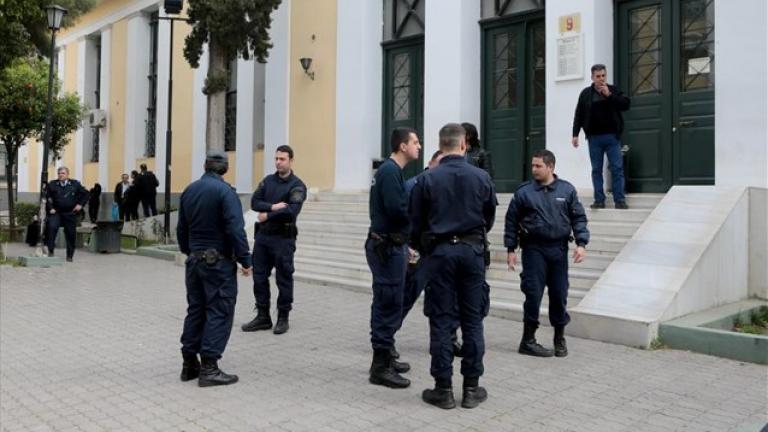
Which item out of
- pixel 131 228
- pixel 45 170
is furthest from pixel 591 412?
pixel 131 228

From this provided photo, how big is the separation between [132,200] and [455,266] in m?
17.1

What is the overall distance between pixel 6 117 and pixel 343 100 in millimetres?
9445

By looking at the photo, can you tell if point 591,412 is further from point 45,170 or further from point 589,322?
point 45,170

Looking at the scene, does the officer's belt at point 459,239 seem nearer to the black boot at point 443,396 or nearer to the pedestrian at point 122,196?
the black boot at point 443,396

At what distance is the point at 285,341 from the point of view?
22.8ft

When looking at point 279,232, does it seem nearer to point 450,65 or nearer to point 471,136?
point 471,136

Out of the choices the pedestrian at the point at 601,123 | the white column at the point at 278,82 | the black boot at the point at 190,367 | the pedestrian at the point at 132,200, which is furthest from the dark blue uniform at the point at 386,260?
the pedestrian at the point at 132,200

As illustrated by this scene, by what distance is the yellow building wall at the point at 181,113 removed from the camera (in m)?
20.8

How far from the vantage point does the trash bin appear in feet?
52.2

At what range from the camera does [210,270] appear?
546cm

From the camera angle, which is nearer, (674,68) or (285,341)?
(285,341)

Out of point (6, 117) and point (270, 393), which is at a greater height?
point (6, 117)

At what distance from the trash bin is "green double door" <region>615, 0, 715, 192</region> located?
1116 centimetres

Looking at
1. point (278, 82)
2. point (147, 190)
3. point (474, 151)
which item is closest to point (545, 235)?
point (474, 151)
